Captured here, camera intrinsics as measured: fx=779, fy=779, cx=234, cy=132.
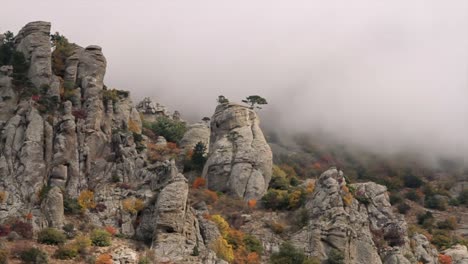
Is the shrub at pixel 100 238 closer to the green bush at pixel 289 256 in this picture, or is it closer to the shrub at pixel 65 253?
the shrub at pixel 65 253

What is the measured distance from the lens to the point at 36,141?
82250mm

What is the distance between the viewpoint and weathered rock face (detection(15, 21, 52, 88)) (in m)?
92.6

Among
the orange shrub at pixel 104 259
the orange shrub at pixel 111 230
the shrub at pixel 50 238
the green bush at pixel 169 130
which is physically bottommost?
the orange shrub at pixel 104 259

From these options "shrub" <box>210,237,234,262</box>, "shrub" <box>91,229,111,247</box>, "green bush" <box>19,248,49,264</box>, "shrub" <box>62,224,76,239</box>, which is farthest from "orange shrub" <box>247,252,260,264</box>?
"green bush" <box>19,248,49,264</box>

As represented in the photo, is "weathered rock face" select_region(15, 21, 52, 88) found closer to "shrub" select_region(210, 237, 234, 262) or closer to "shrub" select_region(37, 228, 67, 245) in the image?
"shrub" select_region(37, 228, 67, 245)

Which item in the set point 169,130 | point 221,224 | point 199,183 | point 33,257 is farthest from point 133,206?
point 169,130

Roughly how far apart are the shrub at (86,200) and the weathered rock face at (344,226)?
2179 centimetres

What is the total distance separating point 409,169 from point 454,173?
33.6ft

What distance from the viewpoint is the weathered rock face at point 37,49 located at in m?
92.6

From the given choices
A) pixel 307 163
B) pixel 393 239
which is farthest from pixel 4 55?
pixel 307 163

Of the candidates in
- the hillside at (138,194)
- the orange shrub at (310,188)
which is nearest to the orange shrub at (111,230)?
the hillside at (138,194)

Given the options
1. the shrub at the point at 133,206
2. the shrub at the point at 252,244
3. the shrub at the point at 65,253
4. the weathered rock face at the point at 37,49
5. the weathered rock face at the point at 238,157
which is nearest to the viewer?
the shrub at the point at 65,253

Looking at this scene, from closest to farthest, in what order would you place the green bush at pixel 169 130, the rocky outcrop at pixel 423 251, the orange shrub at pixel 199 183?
the rocky outcrop at pixel 423 251 < the orange shrub at pixel 199 183 < the green bush at pixel 169 130

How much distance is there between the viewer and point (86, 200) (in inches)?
3209
